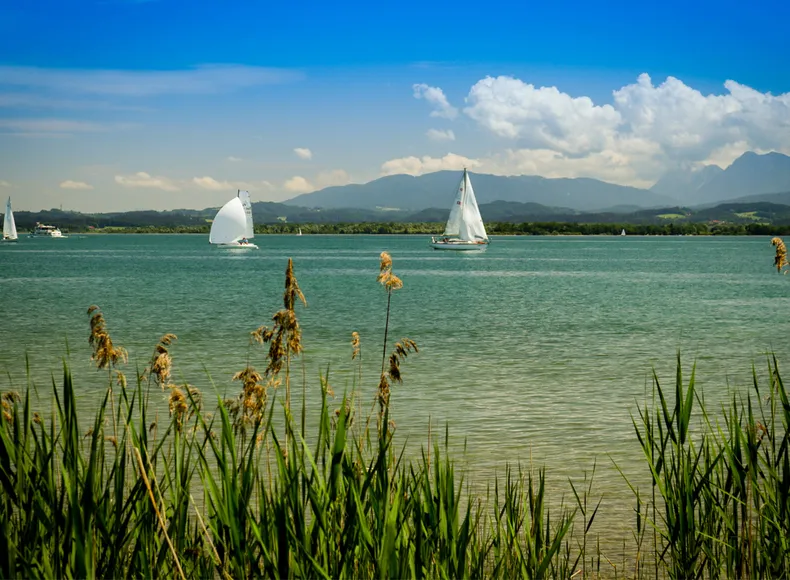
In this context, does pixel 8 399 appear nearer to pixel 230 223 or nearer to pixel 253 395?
pixel 253 395

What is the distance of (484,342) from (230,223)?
323 ft

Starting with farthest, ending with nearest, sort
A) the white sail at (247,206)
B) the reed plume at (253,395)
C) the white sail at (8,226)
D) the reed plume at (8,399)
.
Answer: the white sail at (8,226) → the white sail at (247,206) → the reed plume at (8,399) → the reed plume at (253,395)

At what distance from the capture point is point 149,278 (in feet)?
219

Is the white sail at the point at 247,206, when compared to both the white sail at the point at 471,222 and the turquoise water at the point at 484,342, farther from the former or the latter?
the turquoise water at the point at 484,342

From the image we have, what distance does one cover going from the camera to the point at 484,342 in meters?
26.8

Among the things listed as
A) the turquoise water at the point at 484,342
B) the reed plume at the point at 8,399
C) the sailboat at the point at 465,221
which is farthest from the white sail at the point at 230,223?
the reed plume at the point at 8,399

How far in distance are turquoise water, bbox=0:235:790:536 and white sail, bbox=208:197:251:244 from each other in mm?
54429

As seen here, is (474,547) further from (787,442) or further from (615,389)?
(615,389)

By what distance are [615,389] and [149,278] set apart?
54373 mm

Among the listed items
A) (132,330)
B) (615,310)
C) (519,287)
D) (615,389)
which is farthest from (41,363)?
(519,287)

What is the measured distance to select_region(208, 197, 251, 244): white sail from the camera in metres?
116

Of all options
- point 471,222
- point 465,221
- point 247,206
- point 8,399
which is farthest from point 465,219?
point 8,399

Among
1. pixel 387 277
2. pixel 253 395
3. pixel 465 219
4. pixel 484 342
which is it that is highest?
pixel 465 219

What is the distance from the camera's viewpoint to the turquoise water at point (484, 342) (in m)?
13.6
